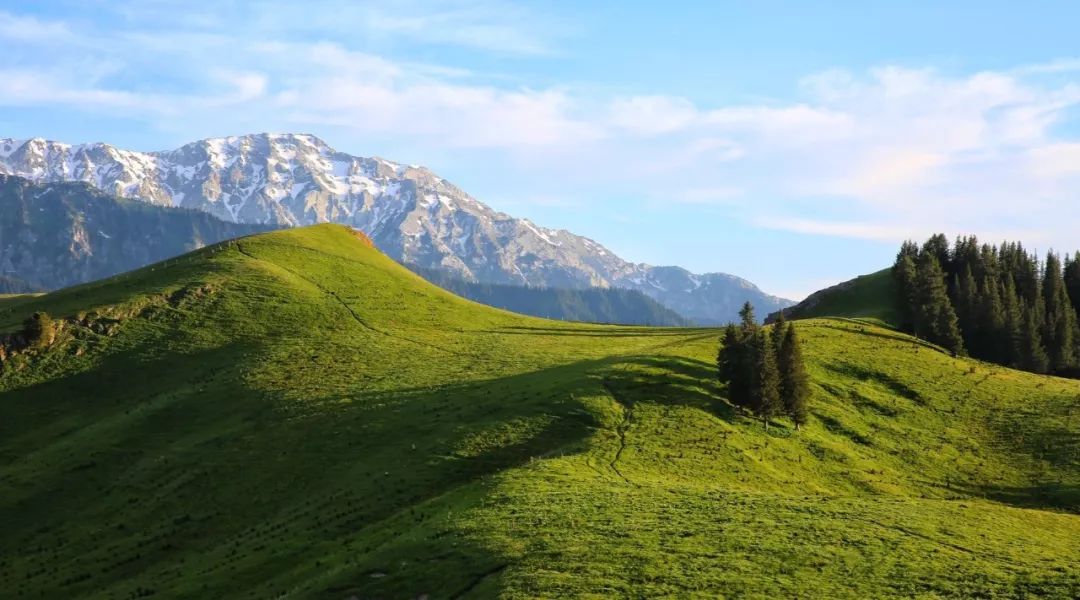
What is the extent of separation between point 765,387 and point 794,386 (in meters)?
3.77

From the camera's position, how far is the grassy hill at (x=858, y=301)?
136 meters

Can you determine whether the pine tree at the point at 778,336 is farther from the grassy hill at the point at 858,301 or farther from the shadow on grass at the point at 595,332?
the grassy hill at the point at 858,301

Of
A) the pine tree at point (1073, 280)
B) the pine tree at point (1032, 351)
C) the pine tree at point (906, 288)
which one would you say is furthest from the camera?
the pine tree at point (1073, 280)

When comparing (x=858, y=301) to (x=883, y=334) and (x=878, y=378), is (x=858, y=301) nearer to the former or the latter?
(x=883, y=334)

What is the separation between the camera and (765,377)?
2889 inches

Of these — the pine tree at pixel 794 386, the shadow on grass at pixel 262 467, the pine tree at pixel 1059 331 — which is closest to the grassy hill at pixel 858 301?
the pine tree at pixel 1059 331

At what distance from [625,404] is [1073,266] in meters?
129

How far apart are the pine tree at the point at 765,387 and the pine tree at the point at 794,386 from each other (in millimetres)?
905

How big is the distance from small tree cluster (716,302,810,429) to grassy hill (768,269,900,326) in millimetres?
59960

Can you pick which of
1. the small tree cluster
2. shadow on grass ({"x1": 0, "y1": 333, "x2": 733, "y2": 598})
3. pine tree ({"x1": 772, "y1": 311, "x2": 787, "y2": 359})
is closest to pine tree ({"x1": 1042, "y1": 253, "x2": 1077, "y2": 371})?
pine tree ({"x1": 772, "y1": 311, "x2": 787, "y2": 359})

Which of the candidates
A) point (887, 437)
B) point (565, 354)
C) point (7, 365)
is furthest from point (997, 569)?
point (7, 365)

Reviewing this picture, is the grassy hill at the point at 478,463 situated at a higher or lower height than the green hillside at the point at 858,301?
lower

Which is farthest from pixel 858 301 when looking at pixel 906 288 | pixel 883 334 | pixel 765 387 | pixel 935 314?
pixel 765 387

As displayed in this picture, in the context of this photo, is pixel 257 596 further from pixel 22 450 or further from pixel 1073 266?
pixel 1073 266
